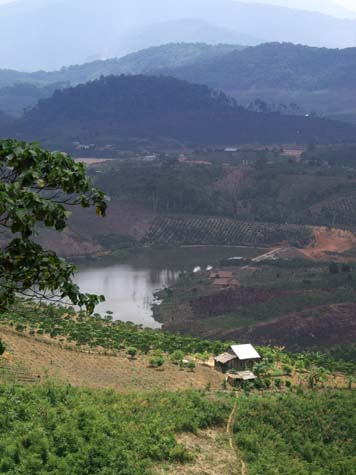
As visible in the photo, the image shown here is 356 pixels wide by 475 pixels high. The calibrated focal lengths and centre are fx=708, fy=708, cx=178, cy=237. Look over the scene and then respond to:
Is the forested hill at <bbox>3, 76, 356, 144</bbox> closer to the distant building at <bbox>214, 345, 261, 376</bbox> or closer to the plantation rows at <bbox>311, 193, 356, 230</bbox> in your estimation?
the plantation rows at <bbox>311, 193, 356, 230</bbox>

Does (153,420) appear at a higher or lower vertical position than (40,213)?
lower

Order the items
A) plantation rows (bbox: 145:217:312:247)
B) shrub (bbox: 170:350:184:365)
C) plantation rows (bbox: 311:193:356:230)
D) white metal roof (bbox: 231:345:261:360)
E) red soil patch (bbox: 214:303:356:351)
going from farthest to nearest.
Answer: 1. plantation rows (bbox: 311:193:356:230)
2. plantation rows (bbox: 145:217:312:247)
3. red soil patch (bbox: 214:303:356:351)
4. white metal roof (bbox: 231:345:261:360)
5. shrub (bbox: 170:350:184:365)

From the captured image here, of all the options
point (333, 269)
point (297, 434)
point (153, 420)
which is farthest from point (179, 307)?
point (153, 420)

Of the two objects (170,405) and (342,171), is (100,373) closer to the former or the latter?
(170,405)

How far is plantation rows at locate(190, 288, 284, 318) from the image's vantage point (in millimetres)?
45969

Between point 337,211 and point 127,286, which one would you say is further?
point 337,211

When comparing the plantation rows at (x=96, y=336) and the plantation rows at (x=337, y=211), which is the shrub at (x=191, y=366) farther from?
the plantation rows at (x=337, y=211)

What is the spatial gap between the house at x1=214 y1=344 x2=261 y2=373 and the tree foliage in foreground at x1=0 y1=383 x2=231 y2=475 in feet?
18.8

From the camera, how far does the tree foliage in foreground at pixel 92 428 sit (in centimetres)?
1059

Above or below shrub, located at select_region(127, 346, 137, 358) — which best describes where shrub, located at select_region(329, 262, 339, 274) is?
below

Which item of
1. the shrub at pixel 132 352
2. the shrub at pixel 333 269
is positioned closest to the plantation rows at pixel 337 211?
the shrub at pixel 333 269

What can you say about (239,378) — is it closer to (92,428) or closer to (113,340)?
(113,340)

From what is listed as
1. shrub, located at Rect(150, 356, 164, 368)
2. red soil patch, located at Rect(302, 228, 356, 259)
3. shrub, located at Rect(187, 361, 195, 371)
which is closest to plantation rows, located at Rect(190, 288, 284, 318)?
red soil patch, located at Rect(302, 228, 356, 259)

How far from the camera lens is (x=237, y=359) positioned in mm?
21734
